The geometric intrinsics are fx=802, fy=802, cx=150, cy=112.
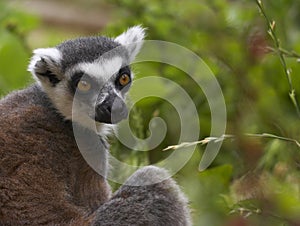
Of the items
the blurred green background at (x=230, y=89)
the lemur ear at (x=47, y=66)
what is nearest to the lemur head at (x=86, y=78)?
the lemur ear at (x=47, y=66)

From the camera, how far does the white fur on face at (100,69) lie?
491 cm

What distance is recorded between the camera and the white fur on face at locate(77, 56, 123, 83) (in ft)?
16.1

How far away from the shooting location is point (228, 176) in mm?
5512

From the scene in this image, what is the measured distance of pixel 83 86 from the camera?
4.98 meters

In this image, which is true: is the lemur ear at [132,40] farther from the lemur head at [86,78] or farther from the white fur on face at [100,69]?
the white fur on face at [100,69]

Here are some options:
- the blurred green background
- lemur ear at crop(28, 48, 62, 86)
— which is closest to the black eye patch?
lemur ear at crop(28, 48, 62, 86)

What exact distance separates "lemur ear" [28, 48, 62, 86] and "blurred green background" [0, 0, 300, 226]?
71 cm

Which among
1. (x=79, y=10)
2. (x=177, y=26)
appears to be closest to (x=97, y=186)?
(x=177, y=26)

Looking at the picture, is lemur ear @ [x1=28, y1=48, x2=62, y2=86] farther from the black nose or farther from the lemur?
the black nose

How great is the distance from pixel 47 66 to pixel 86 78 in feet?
1.05

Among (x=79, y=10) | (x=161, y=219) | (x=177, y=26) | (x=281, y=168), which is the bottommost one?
(x=161, y=219)

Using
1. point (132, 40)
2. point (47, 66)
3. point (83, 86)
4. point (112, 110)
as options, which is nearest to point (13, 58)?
point (132, 40)

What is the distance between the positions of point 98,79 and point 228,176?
4.05 ft

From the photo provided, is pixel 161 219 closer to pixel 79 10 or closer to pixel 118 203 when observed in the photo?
pixel 118 203
